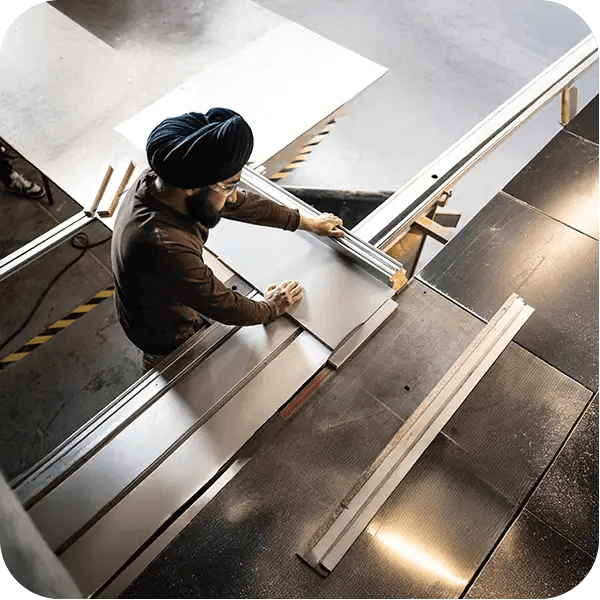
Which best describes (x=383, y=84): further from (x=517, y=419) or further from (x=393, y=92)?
(x=517, y=419)

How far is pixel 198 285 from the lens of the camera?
1677mm

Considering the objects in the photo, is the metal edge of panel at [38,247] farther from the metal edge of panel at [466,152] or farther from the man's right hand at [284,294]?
the metal edge of panel at [466,152]

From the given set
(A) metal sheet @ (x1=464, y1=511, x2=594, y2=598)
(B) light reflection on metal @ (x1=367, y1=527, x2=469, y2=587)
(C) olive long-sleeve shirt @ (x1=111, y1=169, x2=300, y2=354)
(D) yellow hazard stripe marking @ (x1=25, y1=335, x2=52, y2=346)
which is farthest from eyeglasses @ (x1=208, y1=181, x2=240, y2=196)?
(D) yellow hazard stripe marking @ (x1=25, y1=335, x2=52, y2=346)

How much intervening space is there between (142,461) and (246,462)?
361 mm

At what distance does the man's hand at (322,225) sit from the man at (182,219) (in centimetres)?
23

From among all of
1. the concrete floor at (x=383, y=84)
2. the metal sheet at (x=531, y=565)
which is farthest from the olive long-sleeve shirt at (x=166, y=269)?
the concrete floor at (x=383, y=84)

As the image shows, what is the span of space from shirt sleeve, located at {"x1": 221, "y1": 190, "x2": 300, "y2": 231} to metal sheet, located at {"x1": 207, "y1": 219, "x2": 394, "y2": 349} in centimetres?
20

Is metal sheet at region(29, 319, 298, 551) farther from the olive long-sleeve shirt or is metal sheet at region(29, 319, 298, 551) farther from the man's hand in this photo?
the man's hand

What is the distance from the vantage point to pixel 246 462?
1913mm

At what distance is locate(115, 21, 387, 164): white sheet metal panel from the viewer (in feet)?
9.26

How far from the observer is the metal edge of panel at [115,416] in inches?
67.7

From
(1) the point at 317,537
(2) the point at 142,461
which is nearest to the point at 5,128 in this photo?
(2) the point at 142,461

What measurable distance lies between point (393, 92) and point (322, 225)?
2326 millimetres

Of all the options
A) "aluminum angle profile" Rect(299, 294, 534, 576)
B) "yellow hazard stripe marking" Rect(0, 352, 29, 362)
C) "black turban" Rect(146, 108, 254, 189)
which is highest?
"black turban" Rect(146, 108, 254, 189)
